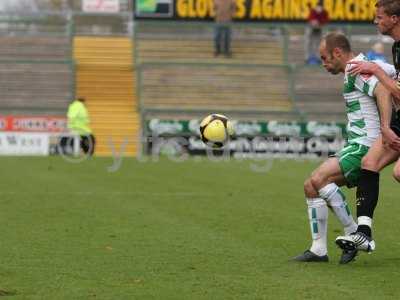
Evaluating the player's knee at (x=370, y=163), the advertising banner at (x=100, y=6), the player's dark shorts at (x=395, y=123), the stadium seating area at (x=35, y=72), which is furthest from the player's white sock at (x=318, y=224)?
the advertising banner at (x=100, y=6)

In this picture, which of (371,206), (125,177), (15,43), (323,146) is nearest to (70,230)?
(371,206)

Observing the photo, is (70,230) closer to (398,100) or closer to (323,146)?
(398,100)

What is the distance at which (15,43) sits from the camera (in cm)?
4088

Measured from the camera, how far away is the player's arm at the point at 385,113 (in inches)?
359

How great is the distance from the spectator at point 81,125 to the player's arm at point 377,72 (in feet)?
77.6

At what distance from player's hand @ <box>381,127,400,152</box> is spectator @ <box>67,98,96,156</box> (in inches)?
943

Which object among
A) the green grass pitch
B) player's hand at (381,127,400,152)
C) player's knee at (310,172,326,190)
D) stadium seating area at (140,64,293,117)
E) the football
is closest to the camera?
the green grass pitch

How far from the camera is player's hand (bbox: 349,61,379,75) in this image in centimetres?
934

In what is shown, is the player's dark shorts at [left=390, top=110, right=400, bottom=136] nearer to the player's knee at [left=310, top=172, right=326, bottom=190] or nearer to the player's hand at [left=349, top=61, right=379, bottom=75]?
the player's hand at [left=349, top=61, right=379, bottom=75]

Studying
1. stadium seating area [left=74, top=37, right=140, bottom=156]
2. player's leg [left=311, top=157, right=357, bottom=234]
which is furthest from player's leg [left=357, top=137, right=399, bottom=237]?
stadium seating area [left=74, top=37, right=140, bottom=156]

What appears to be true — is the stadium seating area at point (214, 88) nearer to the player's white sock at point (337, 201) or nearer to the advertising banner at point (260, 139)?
the advertising banner at point (260, 139)

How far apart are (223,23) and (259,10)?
2148 mm

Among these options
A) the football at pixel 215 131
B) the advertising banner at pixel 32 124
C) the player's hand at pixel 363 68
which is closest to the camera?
the player's hand at pixel 363 68

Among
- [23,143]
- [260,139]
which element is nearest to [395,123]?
[23,143]
